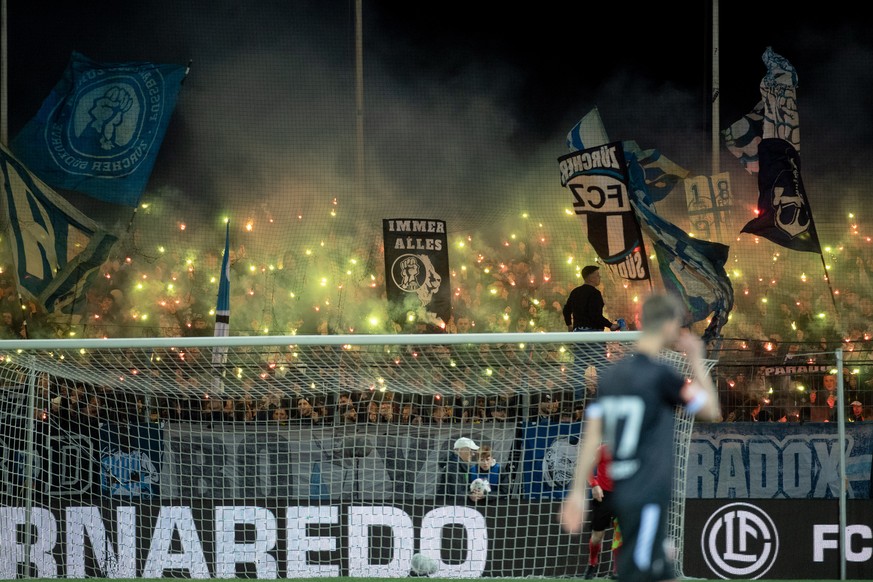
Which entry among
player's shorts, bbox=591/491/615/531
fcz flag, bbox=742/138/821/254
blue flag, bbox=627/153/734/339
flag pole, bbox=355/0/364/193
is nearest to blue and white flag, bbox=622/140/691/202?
blue flag, bbox=627/153/734/339

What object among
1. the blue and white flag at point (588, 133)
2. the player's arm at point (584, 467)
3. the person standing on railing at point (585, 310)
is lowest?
the player's arm at point (584, 467)

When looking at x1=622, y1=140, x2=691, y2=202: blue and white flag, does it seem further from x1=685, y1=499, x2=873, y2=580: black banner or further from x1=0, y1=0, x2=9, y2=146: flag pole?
x1=0, y1=0, x2=9, y2=146: flag pole

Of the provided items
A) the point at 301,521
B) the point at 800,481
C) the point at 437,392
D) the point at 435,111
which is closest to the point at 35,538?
the point at 301,521

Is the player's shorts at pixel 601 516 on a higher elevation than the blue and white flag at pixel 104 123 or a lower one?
lower

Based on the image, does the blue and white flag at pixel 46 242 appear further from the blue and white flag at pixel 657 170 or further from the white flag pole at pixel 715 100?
the white flag pole at pixel 715 100

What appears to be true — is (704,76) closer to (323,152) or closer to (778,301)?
(778,301)

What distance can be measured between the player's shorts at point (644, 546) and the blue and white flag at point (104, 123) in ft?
42.3

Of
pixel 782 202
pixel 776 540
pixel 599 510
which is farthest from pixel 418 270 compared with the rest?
pixel 776 540

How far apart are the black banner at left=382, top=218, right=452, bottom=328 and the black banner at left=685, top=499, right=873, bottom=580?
6256 mm

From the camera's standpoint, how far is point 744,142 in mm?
15773

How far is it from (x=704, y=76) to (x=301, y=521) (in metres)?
10.4

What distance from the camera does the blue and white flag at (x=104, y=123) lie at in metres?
15.3

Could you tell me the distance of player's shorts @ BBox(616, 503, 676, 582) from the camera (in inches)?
149

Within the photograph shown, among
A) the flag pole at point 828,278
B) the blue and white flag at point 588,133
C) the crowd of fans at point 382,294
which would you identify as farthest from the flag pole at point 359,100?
the flag pole at point 828,278
